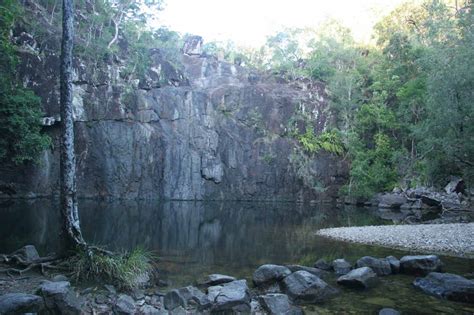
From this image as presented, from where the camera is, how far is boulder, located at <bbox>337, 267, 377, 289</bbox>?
402 inches

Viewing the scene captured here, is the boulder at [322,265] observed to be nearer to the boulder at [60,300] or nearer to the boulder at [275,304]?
the boulder at [275,304]

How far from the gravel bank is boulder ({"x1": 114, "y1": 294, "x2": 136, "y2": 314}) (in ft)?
39.5

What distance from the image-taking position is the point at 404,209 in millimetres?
37156

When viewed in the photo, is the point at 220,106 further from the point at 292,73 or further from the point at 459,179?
the point at 459,179

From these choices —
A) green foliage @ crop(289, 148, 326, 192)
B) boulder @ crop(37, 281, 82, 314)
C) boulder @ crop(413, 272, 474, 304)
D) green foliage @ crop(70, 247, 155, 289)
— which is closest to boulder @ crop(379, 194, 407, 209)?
green foliage @ crop(289, 148, 326, 192)

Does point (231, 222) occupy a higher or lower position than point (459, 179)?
lower

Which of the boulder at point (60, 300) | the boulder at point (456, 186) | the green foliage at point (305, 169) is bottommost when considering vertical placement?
the boulder at point (60, 300)

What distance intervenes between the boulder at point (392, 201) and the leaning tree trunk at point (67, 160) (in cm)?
3442

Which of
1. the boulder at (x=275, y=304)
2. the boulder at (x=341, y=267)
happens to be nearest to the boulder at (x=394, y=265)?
the boulder at (x=341, y=267)

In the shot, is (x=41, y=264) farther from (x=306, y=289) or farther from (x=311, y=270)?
(x=311, y=270)

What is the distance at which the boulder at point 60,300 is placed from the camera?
7.11 metres

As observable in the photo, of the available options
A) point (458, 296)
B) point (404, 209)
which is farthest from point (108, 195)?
point (458, 296)

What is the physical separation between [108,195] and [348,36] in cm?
4134

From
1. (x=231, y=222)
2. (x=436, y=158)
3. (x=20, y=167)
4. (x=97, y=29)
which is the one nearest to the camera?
(x=231, y=222)
